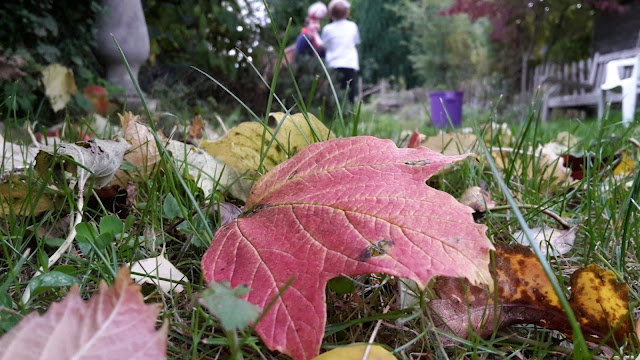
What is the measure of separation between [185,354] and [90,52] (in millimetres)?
3398

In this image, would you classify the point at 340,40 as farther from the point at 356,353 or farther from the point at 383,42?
the point at 383,42

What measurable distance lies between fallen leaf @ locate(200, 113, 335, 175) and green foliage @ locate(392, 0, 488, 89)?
13748mm

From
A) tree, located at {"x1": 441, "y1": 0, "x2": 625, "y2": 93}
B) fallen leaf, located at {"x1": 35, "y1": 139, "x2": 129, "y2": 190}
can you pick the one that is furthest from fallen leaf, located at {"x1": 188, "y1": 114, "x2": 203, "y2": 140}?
tree, located at {"x1": 441, "y1": 0, "x2": 625, "y2": 93}

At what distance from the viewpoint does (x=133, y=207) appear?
78cm

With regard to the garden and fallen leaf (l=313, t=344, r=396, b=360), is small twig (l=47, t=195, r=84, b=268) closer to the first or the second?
the garden

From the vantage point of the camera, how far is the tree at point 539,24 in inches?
364

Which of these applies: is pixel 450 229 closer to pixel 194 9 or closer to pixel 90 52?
pixel 90 52

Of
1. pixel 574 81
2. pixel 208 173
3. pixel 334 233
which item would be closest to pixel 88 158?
pixel 208 173

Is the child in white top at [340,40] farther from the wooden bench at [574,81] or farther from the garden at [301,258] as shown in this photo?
the garden at [301,258]

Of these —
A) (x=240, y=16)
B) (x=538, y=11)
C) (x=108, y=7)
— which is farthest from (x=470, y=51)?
(x=108, y=7)

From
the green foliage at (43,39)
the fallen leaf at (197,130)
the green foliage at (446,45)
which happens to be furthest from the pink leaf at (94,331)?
the green foliage at (446,45)

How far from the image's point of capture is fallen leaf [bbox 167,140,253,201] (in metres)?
0.81

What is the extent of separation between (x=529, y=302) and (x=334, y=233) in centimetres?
Answer: 22

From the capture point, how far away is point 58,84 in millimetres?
2715
